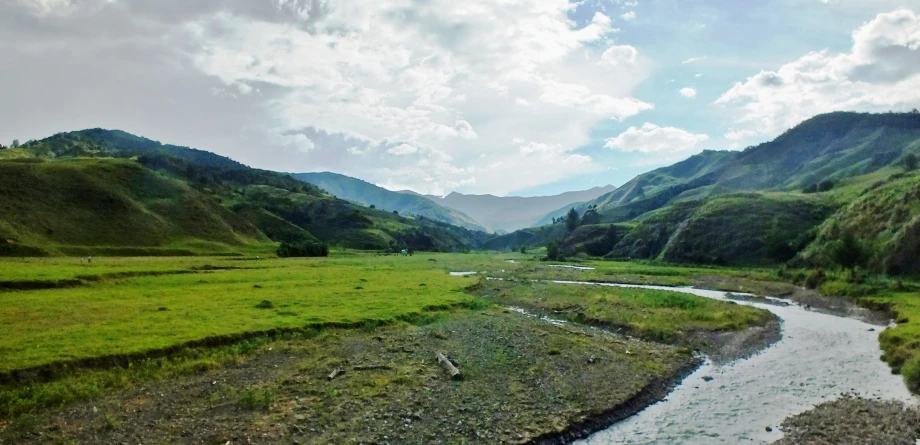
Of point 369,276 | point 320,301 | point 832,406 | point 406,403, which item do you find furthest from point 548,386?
point 369,276

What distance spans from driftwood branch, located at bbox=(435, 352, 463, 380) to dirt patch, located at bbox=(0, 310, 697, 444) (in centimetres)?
42

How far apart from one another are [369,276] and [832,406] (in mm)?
67375

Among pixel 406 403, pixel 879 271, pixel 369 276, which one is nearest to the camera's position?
pixel 406 403

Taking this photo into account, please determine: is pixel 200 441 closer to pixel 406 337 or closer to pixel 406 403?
pixel 406 403

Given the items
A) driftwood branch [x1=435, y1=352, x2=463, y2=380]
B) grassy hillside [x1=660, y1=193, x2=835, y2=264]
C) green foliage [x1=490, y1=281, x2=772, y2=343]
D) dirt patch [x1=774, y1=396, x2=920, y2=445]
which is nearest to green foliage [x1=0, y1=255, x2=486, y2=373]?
green foliage [x1=490, y1=281, x2=772, y2=343]

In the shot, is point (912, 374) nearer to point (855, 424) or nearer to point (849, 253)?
point (855, 424)

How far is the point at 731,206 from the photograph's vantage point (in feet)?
465

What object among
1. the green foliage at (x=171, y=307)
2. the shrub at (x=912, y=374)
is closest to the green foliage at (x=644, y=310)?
the green foliage at (x=171, y=307)

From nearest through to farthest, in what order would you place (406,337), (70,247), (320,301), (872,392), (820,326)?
(872,392)
(406,337)
(820,326)
(320,301)
(70,247)

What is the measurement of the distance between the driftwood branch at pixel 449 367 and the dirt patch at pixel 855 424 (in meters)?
15.2

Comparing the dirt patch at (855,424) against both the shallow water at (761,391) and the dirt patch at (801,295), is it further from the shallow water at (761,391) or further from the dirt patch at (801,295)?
the dirt patch at (801,295)

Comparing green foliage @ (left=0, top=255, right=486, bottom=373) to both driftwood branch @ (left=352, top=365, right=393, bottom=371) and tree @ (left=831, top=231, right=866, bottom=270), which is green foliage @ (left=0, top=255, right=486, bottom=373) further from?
tree @ (left=831, top=231, right=866, bottom=270)

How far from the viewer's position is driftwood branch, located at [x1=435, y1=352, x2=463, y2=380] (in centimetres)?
2792

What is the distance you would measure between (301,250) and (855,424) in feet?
470
